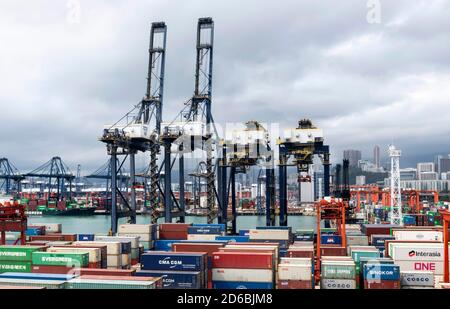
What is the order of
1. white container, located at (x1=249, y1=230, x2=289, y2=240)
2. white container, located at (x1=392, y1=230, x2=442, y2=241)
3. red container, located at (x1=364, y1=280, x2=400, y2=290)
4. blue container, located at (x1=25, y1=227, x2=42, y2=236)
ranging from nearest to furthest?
1. red container, located at (x1=364, y1=280, x2=400, y2=290)
2. white container, located at (x1=392, y1=230, x2=442, y2=241)
3. white container, located at (x1=249, y1=230, x2=289, y2=240)
4. blue container, located at (x1=25, y1=227, x2=42, y2=236)

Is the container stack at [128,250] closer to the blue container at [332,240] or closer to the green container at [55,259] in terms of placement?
the green container at [55,259]

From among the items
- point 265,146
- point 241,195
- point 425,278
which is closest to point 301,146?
point 265,146

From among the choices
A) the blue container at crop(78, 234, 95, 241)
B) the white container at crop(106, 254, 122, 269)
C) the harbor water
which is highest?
the blue container at crop(78, 234, 95, 241)

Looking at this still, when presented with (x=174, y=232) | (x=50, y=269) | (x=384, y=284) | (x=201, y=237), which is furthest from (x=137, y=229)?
(x=384, y=284)

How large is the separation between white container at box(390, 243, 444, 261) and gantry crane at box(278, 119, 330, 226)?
21.7 meters

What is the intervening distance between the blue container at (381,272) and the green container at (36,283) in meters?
13.0

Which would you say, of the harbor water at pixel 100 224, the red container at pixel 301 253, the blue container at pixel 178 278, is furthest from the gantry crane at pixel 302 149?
the harbor water at pixel 100 224

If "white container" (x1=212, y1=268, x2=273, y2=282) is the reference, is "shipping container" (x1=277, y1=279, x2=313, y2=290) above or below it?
below

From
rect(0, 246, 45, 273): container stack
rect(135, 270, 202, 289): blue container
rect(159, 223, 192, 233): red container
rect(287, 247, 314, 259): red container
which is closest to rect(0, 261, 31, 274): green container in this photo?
rect(0, 246, 45, 273): container stack

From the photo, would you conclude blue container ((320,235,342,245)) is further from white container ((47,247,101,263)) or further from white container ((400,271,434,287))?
white container ((47,247,101,263))

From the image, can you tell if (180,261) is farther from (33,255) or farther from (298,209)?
(298,209)

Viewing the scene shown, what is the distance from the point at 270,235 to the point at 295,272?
1096 centimetres

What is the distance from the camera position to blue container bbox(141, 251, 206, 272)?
62.4 feet
